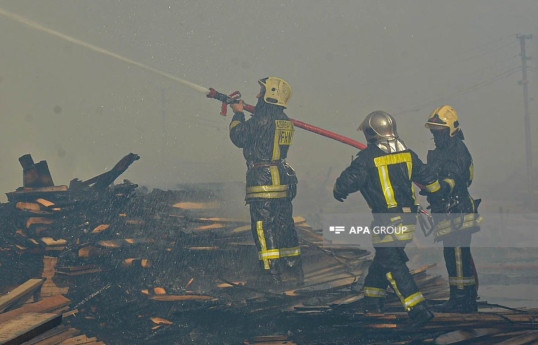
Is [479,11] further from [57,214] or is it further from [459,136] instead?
[57,214]

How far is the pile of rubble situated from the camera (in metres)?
6.70

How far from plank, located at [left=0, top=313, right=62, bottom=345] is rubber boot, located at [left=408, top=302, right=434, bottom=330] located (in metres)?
4.13

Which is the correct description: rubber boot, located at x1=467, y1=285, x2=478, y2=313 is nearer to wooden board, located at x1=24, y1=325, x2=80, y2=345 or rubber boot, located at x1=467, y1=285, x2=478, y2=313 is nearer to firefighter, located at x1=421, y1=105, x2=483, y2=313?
firefighter, located at x1=421, y1=105, x2=483, y2=313

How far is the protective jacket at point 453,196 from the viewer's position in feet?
25.4

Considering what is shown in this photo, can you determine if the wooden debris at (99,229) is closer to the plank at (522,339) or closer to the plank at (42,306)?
the plank at (42,306)

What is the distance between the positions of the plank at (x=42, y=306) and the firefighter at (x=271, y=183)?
3065 mm

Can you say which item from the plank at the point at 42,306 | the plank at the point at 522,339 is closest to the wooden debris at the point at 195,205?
the plank at the point at 42,306

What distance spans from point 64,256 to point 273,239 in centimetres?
332

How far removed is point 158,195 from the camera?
1070cm

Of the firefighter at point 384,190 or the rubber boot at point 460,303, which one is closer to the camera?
the firefighter at point 384,190

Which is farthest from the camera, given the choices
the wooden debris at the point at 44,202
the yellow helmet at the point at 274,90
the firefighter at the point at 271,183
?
the wooden debris at the point at 44,202

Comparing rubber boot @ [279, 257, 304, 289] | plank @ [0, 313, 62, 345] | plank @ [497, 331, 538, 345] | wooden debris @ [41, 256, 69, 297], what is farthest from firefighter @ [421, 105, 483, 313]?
wooden debris @ [41, 256, 69, 297]

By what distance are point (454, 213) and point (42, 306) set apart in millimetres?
6038

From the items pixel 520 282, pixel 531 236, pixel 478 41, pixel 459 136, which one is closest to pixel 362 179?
pixel 459 136
